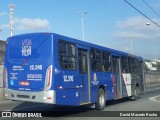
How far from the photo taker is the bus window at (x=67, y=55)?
13273 mm

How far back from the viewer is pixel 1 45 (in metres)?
25.8

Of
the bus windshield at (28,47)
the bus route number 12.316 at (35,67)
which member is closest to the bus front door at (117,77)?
the bus windshield at (28,47)

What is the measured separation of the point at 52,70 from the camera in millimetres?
12688

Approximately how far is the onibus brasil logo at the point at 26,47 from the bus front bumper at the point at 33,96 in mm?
1511

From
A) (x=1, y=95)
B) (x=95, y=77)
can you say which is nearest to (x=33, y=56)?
(x=95, y=77)

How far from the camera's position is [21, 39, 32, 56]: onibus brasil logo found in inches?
531

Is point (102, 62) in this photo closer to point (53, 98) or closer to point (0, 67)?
point (53, 98)

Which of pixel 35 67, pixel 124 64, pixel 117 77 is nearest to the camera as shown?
pixel 35 67

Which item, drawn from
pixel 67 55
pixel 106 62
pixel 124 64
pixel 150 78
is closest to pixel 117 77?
pixel 124 64

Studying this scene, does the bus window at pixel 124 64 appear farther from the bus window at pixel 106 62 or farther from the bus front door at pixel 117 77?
the bus window at pixel 106 62

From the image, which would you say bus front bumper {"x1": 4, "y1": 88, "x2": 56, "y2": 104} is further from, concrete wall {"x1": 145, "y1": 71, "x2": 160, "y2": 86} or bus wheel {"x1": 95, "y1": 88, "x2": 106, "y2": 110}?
concrete wall {"x1": 145, "y1": 71, "x2": 160, "y2": 86}

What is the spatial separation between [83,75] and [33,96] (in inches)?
107

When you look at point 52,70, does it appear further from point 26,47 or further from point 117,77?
point 117,77

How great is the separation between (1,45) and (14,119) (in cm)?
1382
